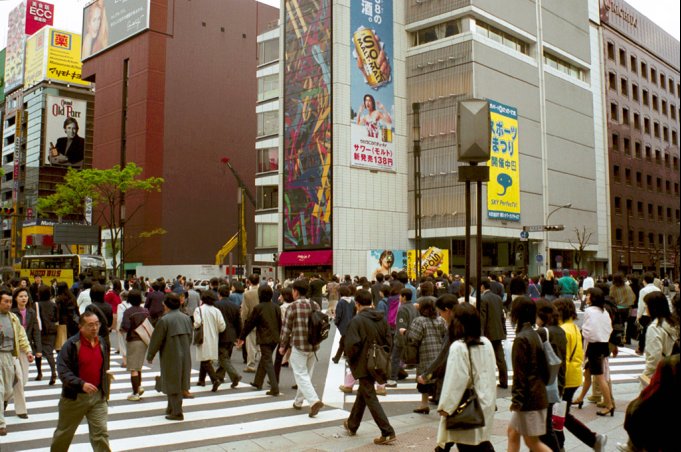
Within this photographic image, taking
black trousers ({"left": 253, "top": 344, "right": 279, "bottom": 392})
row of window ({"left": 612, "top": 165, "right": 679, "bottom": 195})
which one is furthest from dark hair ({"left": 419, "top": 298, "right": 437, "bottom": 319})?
row of window ({"left": 612, "top": 165, "right": 679, "bottom": 195})

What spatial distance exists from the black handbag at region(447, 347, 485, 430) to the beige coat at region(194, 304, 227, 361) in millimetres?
6352

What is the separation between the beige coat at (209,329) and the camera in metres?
10.6

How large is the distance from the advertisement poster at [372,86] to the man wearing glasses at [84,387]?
134 feet

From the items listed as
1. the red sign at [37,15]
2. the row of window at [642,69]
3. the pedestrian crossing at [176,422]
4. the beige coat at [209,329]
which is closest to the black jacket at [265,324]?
the beige coat at [209,329]

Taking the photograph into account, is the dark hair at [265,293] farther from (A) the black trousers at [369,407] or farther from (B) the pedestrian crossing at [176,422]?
(A) the black trousers at [369,407]

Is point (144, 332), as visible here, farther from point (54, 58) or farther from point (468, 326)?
point (54, 58)

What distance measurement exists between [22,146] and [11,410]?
88.0 metres

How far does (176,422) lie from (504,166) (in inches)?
1718

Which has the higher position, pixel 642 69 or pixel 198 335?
pixel 642 69

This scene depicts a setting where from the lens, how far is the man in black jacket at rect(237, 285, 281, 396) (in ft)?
33.6

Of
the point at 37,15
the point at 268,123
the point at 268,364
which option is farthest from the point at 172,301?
the point at 37,15

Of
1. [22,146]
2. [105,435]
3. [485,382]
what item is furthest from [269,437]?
[22,146]

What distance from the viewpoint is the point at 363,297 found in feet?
26.4

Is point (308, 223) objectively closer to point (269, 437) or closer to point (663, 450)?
point (269, 437)
